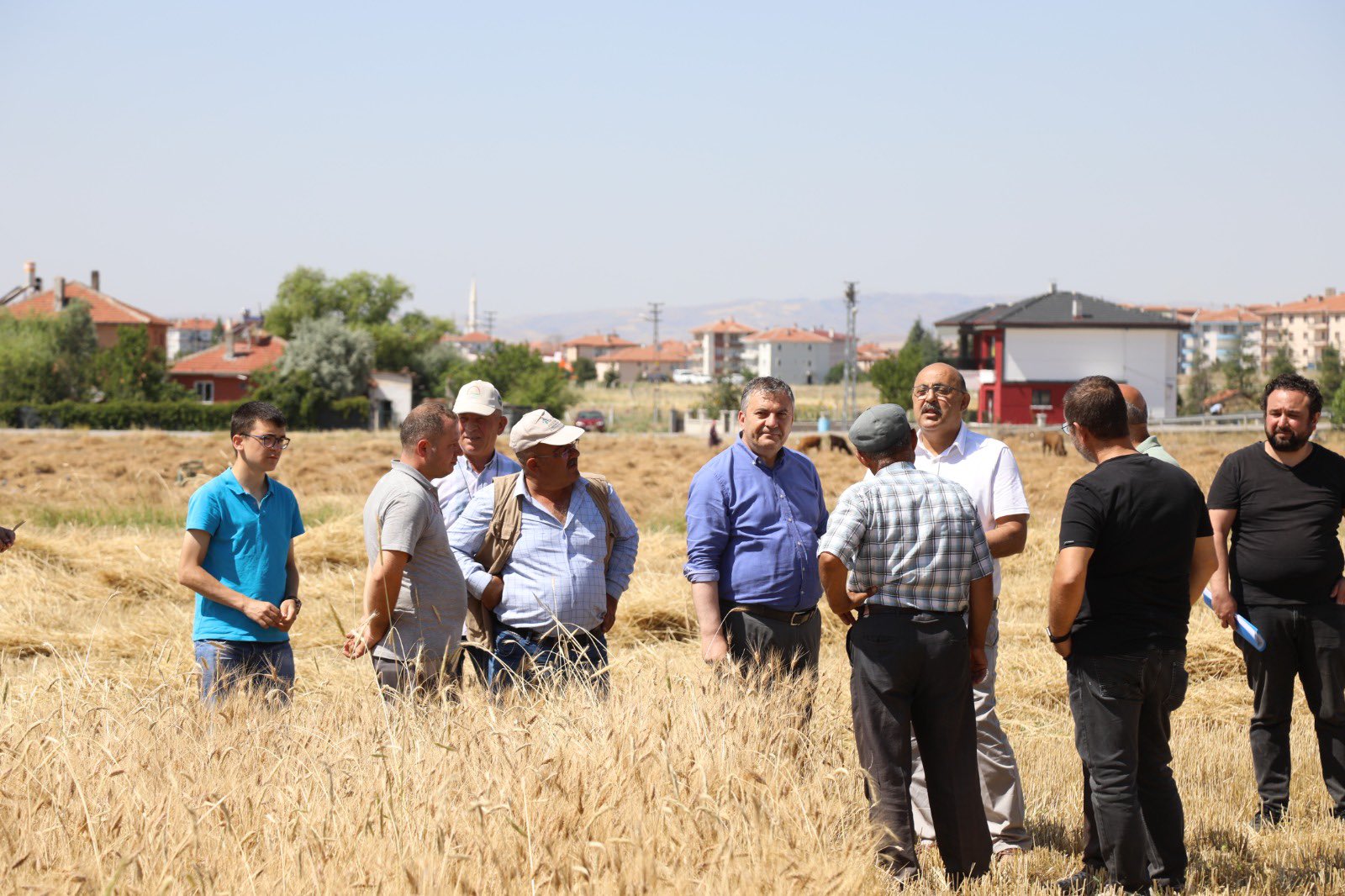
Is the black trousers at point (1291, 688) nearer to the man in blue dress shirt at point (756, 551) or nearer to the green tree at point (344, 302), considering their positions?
the man in blue dress shirt at point (756, 551)

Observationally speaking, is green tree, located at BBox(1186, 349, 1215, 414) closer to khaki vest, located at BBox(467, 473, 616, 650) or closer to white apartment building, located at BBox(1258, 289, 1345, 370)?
white apartment building, located at BBox(1258, 289, 1345, 370)

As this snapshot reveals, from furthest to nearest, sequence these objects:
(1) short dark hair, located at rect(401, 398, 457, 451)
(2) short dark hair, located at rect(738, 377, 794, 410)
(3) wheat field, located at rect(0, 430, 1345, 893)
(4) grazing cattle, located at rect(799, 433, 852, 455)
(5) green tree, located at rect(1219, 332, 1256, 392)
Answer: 1. (5) green tree, located at rect(1219, 332, 1256, 392)
2. (4) grazing cattle, located at rect(799, 433, 852, 455)
3. (2) short dark hair, located at rect(738, 377, 794, 410)
4. (1) short dark hair, located at rect(401, 398, 457, 451)
5. (3) wheat field, located at rect(0, 430, 1345, 893)

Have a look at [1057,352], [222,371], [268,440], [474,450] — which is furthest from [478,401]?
[222,371]

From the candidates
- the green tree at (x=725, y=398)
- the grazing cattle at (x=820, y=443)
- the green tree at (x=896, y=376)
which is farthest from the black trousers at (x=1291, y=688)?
the green tree at (x=725, y=398)

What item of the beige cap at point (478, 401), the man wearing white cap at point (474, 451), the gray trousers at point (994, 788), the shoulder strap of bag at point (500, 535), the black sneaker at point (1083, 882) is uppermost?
the beige cap at point (478, 401)

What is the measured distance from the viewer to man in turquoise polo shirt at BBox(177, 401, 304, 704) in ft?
17.1

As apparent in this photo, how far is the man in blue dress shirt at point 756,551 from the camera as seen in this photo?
5.15 m

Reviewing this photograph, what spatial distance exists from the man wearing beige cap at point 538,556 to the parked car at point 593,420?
51.9m

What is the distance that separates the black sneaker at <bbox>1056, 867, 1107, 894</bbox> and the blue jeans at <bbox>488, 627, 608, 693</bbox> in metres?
1.83

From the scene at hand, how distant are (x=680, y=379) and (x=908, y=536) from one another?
181320mm

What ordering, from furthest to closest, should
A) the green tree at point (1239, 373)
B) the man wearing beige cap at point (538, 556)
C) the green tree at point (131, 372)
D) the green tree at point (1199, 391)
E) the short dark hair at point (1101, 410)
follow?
the green tree at point (1239, 373) < the green tree at point (1199, 391) < the green tree at point (131, 372) < the man wearing beige cap at point (538, 556) < the short dark hair at point (1101, 410)

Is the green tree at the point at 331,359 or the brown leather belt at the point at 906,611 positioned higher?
the green tree at the point at 331,359

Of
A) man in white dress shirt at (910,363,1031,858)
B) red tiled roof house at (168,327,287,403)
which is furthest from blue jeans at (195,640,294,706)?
red tiled roof house at (168,327,287,403)

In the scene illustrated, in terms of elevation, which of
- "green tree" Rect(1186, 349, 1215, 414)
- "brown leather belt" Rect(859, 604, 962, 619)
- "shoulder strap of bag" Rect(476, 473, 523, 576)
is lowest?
"brown leather belt" Rect(859, 604, 962, 619)
